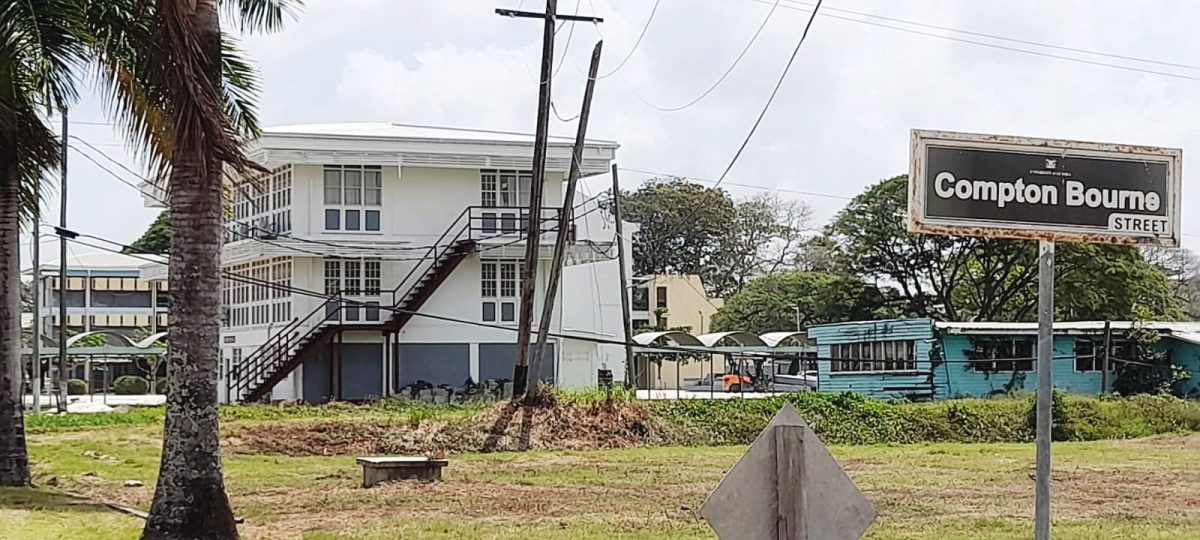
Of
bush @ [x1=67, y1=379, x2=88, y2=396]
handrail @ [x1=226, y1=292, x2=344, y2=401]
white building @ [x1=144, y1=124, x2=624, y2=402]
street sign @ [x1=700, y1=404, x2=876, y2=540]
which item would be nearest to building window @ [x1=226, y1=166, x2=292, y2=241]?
white building @ [x1=144, y1=124, x2=624, y2=402]

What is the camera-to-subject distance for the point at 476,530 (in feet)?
51.2

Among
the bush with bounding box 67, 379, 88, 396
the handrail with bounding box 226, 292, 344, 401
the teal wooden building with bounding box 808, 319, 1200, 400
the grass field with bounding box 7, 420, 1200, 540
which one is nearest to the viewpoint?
the grass field with bounding box 7, 420, 1200, 540

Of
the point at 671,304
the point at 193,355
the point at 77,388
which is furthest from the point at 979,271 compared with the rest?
the point at 193,355

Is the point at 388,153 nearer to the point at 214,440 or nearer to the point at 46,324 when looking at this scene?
the point at 214,440

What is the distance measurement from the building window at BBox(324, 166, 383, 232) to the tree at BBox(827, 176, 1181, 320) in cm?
2404

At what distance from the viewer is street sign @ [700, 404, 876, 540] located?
6.07 m

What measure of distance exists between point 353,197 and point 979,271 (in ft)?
99.0

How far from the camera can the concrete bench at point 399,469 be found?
20891 millimetres

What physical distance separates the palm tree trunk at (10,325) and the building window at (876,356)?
2747cm

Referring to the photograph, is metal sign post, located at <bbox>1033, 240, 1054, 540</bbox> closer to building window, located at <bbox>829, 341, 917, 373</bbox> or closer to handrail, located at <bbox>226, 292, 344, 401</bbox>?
handrail, located at <bbox>226, 292, 344, 401</bbox>

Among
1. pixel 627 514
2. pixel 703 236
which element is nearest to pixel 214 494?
pixel 627 514

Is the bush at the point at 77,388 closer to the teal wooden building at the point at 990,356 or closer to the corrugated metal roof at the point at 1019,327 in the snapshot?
the teal wooden building at the point at 990,356

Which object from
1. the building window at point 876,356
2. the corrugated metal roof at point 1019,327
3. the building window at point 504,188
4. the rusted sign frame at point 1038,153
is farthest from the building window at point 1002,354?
the rusted sign frame at point 1038,153

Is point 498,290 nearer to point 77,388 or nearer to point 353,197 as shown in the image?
point 353,197
